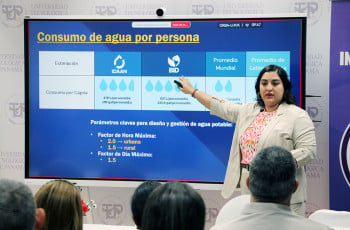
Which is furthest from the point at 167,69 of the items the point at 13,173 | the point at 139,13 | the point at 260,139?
the point at 13,173

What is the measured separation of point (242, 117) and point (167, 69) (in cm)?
102

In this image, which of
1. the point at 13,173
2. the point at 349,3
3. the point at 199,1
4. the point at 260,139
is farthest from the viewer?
the point at 13,173

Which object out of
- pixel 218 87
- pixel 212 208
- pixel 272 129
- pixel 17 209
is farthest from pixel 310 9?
pixel 17 209

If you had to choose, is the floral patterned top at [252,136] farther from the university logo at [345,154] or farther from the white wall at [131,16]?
the white wall at [131,16]

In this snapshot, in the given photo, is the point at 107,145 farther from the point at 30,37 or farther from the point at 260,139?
the point at 260,139

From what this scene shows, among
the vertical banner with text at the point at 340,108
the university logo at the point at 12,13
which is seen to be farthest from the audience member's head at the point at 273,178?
the university logo at the point at 12,13

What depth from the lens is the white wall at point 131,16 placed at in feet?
14.9

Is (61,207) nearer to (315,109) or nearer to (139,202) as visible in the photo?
(139,202)

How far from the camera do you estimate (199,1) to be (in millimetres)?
4762

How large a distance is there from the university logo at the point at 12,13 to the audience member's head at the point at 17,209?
3.99 m

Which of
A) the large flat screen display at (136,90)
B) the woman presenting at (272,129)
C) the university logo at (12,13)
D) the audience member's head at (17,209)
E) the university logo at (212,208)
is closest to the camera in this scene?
the audience member's head at (17,209)

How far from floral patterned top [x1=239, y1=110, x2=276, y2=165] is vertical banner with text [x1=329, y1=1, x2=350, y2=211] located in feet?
2.64

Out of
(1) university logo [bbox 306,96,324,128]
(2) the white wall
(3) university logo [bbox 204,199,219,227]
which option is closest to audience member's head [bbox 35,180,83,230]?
(2) the white wall

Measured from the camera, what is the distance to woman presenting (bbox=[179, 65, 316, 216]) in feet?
11.6
